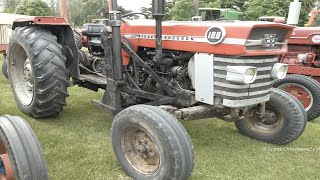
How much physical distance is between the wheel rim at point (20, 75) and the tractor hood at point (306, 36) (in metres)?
4.17

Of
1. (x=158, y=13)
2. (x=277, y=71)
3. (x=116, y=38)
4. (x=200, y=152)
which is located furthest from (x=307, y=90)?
(x=116, y=38)

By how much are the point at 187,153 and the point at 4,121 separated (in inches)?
49.4

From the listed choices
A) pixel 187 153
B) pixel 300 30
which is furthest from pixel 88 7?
pixel 187 153

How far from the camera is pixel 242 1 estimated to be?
27.6 m

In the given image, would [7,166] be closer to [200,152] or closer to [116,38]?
[116,38]

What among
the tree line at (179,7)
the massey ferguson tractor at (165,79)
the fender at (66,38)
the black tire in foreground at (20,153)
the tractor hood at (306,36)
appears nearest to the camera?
the black tire in foreground at (20,153)

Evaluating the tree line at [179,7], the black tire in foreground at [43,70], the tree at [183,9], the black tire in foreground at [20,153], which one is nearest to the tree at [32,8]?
the tree line at [179,7]

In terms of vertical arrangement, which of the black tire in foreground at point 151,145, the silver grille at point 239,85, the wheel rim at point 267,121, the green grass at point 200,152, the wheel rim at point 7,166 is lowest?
the green grass at point 200,152

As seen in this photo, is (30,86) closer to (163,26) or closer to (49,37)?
(49,37)

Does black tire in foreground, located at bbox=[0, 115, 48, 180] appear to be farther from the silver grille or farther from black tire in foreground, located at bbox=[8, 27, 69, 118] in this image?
→ black tire in foreground, located at bbox=[8, 27, 69, 118]

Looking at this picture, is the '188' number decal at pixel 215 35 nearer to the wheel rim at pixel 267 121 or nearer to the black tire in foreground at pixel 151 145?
the black tire in foreground at pixel 151 145

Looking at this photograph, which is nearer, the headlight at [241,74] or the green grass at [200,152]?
the headlight at [241,74]

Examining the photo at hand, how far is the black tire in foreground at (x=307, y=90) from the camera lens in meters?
4.57

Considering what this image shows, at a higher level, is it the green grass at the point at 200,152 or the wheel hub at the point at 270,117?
the wheel hub at the point at 270,117
